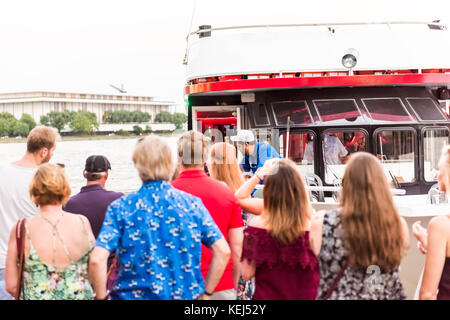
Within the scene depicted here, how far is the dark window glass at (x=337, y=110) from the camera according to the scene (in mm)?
7539

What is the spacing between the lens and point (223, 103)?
29.0 ft

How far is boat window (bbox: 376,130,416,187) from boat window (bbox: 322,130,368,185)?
0.94 ft

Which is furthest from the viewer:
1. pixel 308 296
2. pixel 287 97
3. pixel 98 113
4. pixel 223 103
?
pixel 98 113

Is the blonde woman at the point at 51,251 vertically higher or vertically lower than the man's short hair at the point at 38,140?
lower

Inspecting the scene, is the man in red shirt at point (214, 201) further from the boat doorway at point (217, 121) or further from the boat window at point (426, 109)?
the boat doorway at point (217, 121)

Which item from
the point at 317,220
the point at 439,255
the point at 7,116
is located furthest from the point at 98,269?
the point at 7,116

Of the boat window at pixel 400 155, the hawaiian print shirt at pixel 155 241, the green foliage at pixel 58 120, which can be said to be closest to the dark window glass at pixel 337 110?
the boat window at pixel 400 155

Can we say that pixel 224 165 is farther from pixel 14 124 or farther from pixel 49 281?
pixel 14 124

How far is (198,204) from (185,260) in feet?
1.01

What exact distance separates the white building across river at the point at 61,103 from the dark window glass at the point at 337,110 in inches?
4204

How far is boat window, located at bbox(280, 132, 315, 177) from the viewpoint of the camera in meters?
7.52

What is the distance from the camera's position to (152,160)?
3279mm

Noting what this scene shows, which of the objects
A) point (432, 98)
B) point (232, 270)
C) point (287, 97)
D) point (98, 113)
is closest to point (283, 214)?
point (232, 270)
